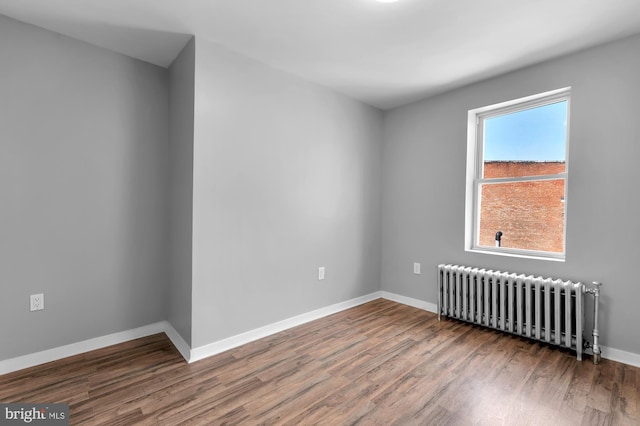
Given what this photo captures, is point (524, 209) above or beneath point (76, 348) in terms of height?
above

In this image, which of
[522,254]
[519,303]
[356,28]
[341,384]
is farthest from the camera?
[522,254]

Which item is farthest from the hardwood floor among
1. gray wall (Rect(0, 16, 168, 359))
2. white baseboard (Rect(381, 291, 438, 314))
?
white baseboard (Rect(381, 291, 438, 314))

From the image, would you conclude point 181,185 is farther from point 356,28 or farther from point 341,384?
point 341,384

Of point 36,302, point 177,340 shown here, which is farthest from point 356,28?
point 36,302

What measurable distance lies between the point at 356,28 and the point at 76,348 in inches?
130

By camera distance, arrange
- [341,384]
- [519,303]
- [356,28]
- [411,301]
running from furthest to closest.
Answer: [411,301] → [519,303] → [356,28] → [341,384]

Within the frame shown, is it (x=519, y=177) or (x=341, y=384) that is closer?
(x=341, y=384)

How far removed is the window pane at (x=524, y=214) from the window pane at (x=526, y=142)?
142mm

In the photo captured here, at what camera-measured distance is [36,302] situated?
2254mm

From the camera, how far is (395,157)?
393 centimetres

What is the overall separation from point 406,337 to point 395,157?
2.19 metres

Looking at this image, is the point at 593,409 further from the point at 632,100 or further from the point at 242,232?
the point at 242,232

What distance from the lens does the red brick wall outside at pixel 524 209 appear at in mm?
2809

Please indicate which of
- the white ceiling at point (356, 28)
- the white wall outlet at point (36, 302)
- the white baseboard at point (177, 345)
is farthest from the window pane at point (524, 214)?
the white wall outlet at point (36, 302)
